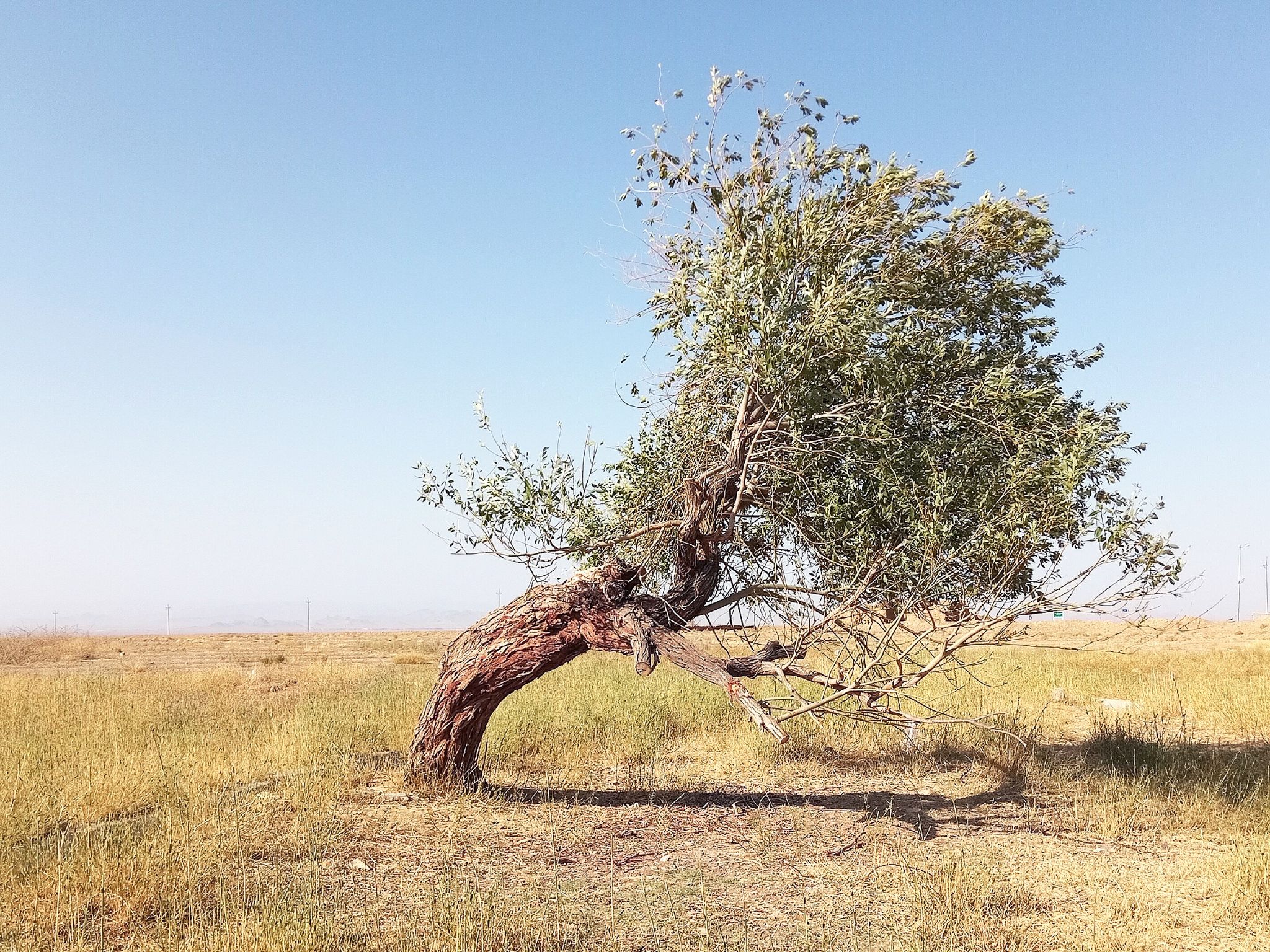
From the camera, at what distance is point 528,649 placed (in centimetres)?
1018

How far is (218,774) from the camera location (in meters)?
11.0

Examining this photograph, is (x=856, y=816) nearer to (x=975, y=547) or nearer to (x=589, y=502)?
(x=975, y=547)

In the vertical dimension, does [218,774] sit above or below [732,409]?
below

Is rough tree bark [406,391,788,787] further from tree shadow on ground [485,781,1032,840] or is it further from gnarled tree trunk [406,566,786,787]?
tree shadow on ground [485,781,1032,840]

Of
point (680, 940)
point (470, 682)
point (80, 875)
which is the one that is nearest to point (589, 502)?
point (470, 682)

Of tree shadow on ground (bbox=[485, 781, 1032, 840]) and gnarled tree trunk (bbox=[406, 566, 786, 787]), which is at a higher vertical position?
gnarled tree trunk (bbox=[406, 566, 786, 787])

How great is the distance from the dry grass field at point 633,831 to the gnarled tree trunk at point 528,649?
1.93 ft

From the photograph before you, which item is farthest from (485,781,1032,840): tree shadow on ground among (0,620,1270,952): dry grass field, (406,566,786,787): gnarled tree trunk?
(406,566,786,787): gnarled tree trunk

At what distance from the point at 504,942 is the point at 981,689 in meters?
15.1

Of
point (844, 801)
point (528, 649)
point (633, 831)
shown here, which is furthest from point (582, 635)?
point (844, 801)

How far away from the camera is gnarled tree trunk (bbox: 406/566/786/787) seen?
948 cm

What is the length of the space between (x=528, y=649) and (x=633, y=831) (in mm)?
2318

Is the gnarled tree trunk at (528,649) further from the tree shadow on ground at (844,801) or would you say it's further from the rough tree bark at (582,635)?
the tree shadow on ground at (844,801)

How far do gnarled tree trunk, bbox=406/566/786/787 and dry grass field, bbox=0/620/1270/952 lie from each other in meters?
0.59
